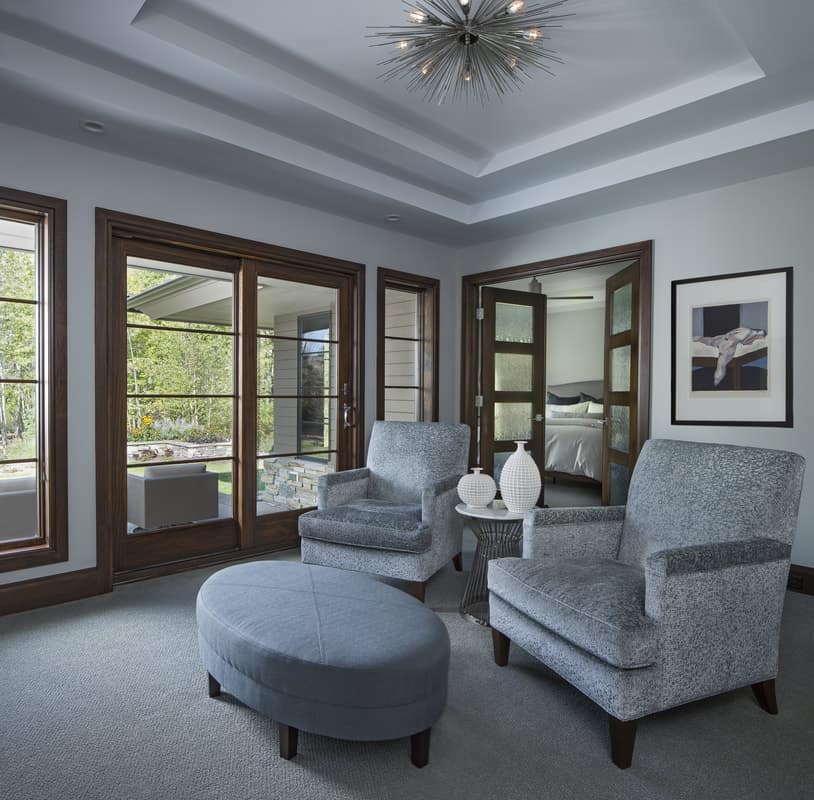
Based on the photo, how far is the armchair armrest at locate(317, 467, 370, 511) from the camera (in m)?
3.59

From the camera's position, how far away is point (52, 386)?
308 centimetres

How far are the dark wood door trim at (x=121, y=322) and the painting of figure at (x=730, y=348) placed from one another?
8.64 feet

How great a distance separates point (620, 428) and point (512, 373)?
1151 millimetres

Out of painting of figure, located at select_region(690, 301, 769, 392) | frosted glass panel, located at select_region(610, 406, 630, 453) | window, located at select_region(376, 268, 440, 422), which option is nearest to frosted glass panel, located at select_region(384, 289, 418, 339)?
window, located at select_region(376, 268, 440, 422)

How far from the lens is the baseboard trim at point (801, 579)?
11.1ft

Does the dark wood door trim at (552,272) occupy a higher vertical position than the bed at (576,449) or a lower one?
higher

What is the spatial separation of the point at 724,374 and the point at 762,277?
2.04 feet

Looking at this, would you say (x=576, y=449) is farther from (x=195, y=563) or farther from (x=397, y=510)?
(x=195, y=563)

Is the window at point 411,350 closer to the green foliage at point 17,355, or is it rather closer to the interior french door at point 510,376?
the interior french door at point 510,376

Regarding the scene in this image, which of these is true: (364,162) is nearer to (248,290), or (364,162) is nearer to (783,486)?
(248,290)

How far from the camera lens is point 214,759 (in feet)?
→ 5.89

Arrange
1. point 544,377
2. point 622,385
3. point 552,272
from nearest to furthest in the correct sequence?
point 622,385
point 552,272
point 544,377

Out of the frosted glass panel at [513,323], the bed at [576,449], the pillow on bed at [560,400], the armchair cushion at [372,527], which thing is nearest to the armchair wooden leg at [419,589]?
the armchair cushion at [372,527]

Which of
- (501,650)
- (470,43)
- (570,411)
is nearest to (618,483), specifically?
(501,650)
